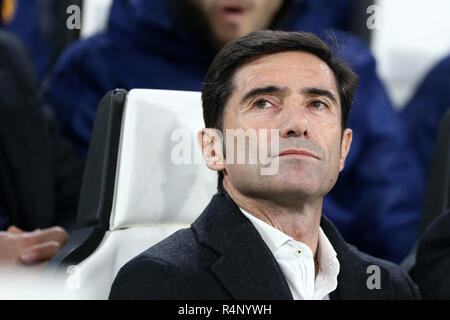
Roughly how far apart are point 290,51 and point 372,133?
330 mm

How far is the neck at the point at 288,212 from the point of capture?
740mm

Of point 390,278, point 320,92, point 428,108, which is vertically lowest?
point 428,108

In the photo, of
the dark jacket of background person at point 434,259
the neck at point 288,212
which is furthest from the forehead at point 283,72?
the dark jacket of background person at point 434,259

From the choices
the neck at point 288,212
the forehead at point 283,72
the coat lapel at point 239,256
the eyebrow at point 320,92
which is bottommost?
the coat lapel at point 239,256

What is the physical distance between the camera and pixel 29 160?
1.16 m

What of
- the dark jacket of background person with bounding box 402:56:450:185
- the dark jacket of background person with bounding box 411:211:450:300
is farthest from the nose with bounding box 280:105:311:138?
the dark jacket of background person with bounding box 402:56:450:185

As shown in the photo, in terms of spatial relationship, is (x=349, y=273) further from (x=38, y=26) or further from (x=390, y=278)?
(x=38, y=26)

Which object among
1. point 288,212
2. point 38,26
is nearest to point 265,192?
point 288,212

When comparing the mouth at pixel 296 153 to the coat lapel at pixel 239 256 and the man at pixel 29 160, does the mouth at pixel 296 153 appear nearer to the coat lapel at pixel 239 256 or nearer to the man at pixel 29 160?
the coat lapel at pixel 239 256

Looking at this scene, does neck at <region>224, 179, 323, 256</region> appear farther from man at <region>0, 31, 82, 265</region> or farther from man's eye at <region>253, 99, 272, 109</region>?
man at <region>0, 31, 82, 265</region>

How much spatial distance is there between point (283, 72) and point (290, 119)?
0.17 feet

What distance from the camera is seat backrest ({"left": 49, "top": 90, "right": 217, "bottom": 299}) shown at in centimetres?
85

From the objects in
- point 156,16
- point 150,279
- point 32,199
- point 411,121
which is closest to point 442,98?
point 411,121
